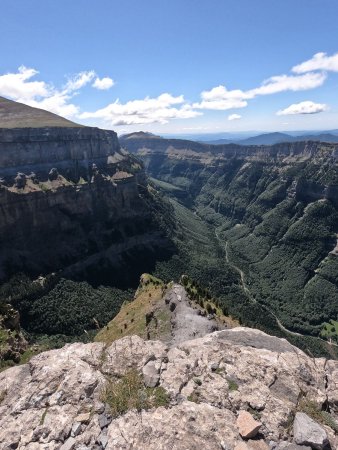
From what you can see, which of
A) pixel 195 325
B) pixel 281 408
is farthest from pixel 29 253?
pixel 281 408

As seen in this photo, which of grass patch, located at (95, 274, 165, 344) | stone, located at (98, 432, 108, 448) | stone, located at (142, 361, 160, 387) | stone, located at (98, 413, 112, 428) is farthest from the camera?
grass patch, located at (95, 274, 165, 344)

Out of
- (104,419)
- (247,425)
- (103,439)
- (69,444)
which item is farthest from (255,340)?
(69,444)

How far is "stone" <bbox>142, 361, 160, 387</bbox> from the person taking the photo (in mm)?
32562

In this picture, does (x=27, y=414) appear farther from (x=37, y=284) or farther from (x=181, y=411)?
(x=37, y=284)

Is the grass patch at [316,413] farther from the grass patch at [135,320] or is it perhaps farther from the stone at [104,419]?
the grass patch at [135,320]

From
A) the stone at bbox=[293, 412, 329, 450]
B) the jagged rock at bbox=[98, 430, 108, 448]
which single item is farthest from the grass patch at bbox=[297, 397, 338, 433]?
the jagged rock at bbox=[98, 430, 108, 448]

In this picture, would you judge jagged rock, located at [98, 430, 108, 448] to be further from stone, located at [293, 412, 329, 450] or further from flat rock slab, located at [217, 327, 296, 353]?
flat rock slab, located at [217, 327, 296, 353]

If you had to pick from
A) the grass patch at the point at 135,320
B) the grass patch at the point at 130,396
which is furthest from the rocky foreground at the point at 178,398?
the grass patch at the point at 135,320

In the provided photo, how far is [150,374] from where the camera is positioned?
1321 inches

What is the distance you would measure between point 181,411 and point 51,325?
12984 centimetres

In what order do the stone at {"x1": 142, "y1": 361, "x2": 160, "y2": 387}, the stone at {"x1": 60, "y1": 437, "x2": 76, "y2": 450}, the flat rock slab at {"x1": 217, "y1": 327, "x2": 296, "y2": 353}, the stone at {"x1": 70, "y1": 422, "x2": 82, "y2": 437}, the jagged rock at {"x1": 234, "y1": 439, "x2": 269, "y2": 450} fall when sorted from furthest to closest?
the flat rock slab at {"x1": 217, "y1": 327, "x2": 296, "y2": 353}
the stone at {"x1": 142, "y1": 361, "x2": 160, "y2": 387}
the stone at {"x1": 70, "y1": 422, "x2": 82, "y2": 437}
the stone at {"x1": 60, "y1": 437, "x2": 76, "y2": 450}
the jagged rock at {"x1": 234, "y1": 439, "x2": 269, "y2": 450}

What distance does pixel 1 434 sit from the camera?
29.3 metres

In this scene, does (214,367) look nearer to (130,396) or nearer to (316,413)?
(130,396)

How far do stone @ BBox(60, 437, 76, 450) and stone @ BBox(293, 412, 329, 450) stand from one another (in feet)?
54.0
